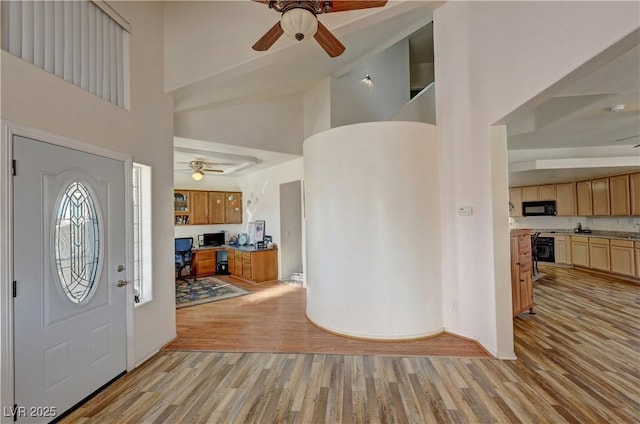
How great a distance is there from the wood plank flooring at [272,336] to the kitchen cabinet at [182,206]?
3475 mm

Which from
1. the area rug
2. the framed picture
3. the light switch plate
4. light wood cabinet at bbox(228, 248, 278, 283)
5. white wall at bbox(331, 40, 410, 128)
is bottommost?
the area rug

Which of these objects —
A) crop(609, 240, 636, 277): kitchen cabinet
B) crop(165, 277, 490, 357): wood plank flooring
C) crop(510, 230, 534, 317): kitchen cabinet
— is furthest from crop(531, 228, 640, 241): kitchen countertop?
crop(165, 277, 490, 357): wood plank flooring

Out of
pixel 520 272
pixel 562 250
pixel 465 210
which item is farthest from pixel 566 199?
pixel 465 210

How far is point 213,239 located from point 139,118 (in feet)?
17.4

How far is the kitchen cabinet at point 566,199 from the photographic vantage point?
24.6ft

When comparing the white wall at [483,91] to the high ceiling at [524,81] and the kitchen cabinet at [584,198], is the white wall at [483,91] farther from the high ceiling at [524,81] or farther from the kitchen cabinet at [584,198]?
the kitchen cabinet at [584,198]

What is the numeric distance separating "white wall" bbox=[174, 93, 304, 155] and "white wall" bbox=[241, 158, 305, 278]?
2.10 ft

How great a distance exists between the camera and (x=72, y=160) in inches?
91.3

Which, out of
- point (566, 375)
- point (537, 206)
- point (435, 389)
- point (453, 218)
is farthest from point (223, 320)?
point (537, 206)

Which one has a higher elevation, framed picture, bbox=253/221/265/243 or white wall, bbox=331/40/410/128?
white wall, bbox=331/40/410/128

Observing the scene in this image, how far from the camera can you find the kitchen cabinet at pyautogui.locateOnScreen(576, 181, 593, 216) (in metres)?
7.10

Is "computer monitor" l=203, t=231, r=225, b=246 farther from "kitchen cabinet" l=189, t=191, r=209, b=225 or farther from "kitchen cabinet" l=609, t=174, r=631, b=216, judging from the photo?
"kitchen cabinet" l=609, t=174, r=631, b=216

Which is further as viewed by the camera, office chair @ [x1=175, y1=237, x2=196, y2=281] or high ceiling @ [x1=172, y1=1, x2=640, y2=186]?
office chair @ [x1=175, y1=237, x2=196, y2=281]

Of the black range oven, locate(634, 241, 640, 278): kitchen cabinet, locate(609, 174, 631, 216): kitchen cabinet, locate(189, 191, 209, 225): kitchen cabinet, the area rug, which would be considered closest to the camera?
the area rug
